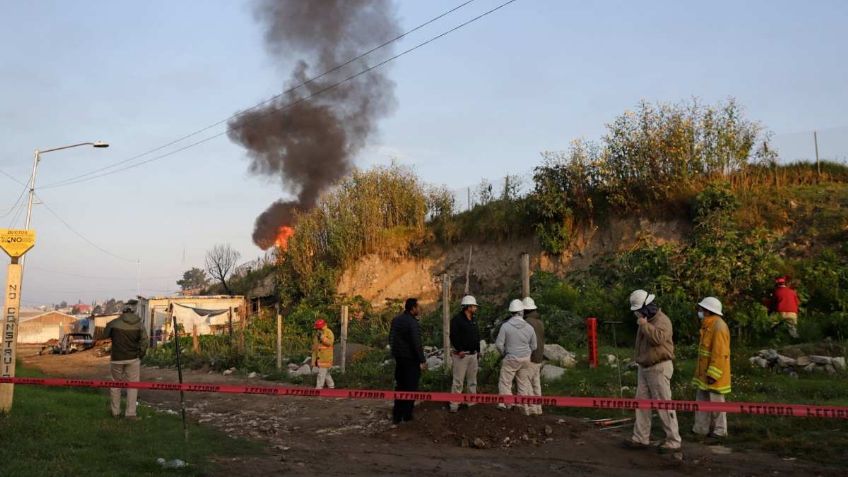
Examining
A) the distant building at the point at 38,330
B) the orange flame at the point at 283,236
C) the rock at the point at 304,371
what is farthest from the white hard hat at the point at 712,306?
the distant building at the point at 38,330

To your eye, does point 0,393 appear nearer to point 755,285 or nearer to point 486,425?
point 486,425

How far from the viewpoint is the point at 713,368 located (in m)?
8.17

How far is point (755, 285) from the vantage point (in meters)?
16.8

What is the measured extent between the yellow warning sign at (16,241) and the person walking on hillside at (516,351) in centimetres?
776

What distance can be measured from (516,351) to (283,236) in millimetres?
25913

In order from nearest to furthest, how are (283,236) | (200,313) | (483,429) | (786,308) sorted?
(483,429), (786,308), (200,313), (283,236)

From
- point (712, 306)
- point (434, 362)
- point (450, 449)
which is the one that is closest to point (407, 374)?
point (450, 449)

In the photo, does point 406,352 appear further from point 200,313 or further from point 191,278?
point 191,278

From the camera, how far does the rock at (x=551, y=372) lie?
12.8 m

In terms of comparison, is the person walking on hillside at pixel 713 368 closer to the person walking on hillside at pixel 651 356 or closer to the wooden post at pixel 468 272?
the person walking on hillside at pixel 651 356

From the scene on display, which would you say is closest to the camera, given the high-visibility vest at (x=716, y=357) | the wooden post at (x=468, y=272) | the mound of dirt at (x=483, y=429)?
the high-visibility vest at (x=716, y=357)

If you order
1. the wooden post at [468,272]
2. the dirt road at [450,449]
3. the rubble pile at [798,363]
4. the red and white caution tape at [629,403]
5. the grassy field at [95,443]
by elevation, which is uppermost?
the wooden post at [468,272]

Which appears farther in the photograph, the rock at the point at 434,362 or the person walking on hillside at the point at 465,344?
the rock at the point at 434,362

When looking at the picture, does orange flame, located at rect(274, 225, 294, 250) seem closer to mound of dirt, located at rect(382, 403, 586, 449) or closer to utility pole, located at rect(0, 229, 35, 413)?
utility pole, located at rect(0, 229, 35, 413)
